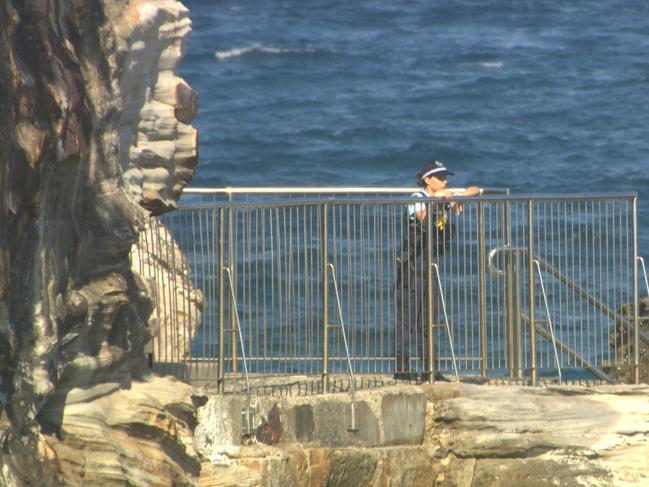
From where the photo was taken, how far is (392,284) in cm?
1789

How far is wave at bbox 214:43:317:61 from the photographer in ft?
182

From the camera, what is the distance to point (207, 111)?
48.8 m

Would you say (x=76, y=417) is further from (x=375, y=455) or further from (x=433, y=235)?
(x=433, y=235)

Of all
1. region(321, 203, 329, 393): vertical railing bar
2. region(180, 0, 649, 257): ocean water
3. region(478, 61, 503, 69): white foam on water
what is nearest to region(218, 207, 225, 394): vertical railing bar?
region(321, 203, 329, 393): vertical railing bar

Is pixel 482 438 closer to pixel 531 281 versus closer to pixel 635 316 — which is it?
pixel 531 281

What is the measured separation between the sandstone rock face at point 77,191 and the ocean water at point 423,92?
54.9 ft

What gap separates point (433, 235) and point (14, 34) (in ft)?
19.3

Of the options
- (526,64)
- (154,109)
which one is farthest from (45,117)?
(526,64)

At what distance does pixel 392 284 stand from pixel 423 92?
33.6 m

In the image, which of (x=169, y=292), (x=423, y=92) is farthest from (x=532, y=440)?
(x=423, y=92)

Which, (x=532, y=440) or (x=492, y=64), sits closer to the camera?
(x=532, y=440)

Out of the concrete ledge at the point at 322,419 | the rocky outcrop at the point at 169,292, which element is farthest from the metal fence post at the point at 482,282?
the rocky outcrop at the point at 169,292

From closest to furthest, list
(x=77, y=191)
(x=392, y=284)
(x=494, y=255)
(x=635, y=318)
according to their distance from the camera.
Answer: (x=77, y=191), (x=392, y=284), (x=494, y=255), (x=635, y=318)

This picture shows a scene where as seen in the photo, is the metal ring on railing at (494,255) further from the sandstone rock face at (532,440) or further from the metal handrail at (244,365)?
the metal handrail at (244,365)
